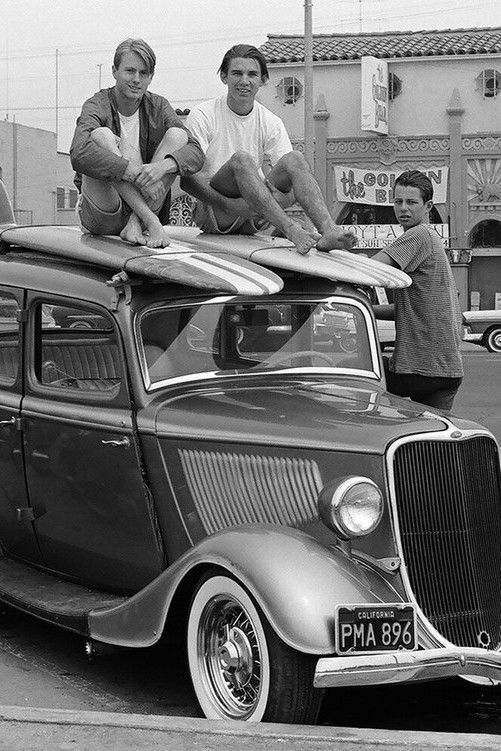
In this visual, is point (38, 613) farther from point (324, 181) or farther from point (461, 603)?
point (324, 181)

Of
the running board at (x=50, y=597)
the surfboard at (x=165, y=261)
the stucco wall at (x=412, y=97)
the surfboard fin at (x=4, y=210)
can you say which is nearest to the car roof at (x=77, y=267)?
the surfboard at (x=165, y=261)

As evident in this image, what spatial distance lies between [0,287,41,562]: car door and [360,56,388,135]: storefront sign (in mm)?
30088

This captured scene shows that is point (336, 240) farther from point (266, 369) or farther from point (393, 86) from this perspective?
point (393, 86)

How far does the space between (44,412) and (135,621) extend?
122cm

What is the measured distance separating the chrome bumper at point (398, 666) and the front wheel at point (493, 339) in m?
23.5

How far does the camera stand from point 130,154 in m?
5.92

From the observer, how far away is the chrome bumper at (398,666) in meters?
3.92

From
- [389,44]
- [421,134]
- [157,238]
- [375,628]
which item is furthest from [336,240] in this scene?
[389,44]

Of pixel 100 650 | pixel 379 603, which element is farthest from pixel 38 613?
pixel 379 603

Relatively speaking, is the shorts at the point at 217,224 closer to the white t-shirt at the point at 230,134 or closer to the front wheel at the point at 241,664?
the white t-shirt at the point at 230,134

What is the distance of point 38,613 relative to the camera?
5246mm

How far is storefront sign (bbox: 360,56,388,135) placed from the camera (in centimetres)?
3459

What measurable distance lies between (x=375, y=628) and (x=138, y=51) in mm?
3134

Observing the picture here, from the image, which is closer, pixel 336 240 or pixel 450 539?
pixel 450 539
